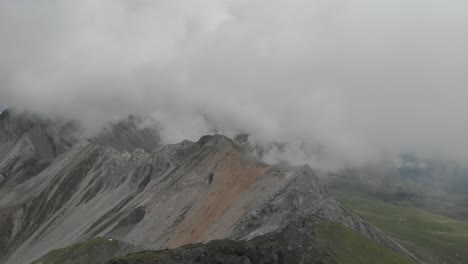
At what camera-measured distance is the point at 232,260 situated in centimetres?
15150

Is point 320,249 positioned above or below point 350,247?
below

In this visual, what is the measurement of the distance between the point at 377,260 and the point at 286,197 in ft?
116

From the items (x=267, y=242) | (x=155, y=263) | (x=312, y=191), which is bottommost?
(x=155, y=263)

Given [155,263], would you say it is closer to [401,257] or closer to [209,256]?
[209,256]

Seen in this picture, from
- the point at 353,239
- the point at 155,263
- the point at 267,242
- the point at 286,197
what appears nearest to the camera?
the point at 155,263

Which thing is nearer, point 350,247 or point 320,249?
point 320,249

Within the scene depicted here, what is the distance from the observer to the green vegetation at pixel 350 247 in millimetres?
160250

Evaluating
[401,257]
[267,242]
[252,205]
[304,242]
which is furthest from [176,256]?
[401,257]

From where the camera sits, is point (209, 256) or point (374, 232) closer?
point (209, 256)

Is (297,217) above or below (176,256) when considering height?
above

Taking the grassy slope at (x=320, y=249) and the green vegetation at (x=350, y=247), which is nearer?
the grassy slope at (x=320, y=249)

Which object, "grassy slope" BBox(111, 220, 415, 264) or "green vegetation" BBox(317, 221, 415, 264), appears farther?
"green vegetation" BBox(317, 221, 415, 264)

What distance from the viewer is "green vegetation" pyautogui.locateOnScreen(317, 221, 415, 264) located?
160250 millimetres

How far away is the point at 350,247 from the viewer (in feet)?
546
